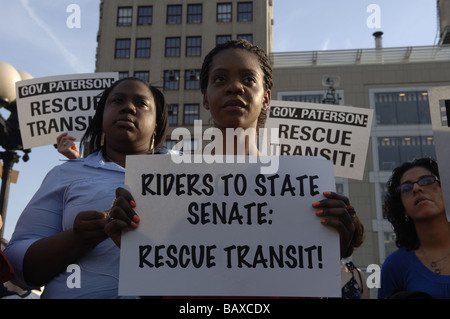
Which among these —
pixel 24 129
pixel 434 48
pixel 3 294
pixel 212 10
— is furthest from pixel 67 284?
pixel 212 10

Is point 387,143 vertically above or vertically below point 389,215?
above

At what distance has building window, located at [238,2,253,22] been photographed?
32806 millimetres

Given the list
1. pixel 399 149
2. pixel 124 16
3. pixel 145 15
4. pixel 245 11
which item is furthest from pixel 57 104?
pixel 124 16

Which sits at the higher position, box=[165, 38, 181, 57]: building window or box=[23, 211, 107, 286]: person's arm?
box=[165, 38, 181, 57]: building window

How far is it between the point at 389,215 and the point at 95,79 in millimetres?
2677

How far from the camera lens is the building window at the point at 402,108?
1030 inches

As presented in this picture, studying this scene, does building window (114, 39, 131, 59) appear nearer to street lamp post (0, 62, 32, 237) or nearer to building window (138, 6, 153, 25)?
building window (138, 6, 153, 25)

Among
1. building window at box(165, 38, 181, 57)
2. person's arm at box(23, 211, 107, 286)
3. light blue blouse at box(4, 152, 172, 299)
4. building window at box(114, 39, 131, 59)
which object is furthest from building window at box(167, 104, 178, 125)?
person's arm at box(23, 211, 107, 286)

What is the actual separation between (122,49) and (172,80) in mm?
4718

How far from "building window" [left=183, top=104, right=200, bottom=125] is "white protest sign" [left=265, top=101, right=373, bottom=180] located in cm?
2749

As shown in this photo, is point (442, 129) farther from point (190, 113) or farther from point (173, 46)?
point (173, 46)

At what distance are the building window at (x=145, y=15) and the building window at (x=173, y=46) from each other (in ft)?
7.35

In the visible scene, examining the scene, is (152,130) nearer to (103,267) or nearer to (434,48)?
(103,267)
